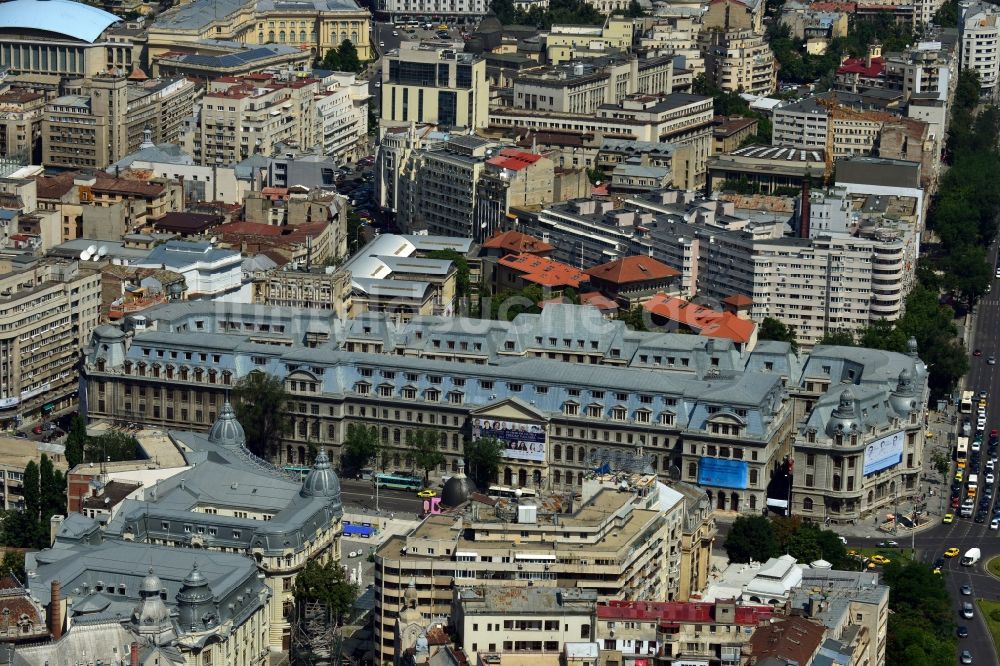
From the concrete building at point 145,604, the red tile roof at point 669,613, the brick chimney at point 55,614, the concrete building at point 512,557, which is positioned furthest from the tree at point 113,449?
the red tile roof at point 669,613

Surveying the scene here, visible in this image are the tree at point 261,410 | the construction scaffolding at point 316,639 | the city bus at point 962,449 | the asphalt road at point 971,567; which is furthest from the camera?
the city bus at point 962,449

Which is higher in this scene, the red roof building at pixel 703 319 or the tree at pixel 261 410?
the red roof building at pixel 703 319

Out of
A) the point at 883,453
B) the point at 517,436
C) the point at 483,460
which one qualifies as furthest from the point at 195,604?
the point at 883,453

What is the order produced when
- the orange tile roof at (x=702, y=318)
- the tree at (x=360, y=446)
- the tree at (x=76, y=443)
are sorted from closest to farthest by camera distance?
the tree at (x=76, y=443)
the tree at (x=360, y=446)
the orange tile roof at (x=702, y=318)

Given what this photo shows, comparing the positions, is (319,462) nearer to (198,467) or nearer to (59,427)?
(198,467)

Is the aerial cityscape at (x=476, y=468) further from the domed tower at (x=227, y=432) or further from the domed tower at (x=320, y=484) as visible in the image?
the domed tower at (x=227, y=432)

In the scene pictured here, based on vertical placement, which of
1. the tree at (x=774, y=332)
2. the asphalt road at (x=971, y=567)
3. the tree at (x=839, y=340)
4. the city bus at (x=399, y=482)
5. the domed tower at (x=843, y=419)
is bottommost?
the asphalt road at (x=971, y=567)

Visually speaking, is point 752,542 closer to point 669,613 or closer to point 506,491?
point 506,491

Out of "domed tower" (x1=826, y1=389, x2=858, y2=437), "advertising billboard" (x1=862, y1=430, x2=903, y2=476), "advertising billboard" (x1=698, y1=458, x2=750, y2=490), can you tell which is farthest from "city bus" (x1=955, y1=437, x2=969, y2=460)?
"advertising billboard" (x1=698, y1=458, x2=750, y2=490)
